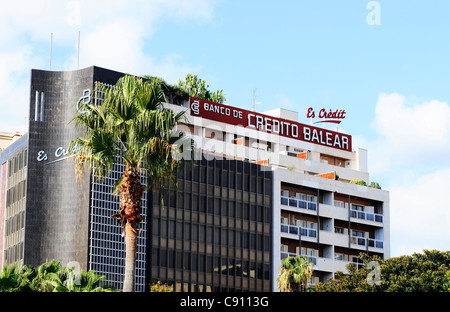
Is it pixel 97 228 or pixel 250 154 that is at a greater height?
pixel 250 154

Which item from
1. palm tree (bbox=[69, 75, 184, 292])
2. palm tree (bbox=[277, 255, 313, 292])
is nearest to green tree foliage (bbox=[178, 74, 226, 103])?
palm tree (bbox=[277, 255, 313, 292])

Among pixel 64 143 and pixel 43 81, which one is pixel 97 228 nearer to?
pixel 64 143

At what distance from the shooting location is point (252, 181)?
4505 inches

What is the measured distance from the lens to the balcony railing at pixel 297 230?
11681cm

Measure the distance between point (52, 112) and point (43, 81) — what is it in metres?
3.72

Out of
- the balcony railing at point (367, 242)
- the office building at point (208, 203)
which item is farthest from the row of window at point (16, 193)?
the balcony railing at point (367, 242)

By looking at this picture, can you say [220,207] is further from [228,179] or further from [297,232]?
[297,232]

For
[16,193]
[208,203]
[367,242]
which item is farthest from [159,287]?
[367,242]

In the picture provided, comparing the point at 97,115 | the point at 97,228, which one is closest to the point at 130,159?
the point at 97,115

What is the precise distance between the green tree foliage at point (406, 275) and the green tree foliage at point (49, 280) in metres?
44.8

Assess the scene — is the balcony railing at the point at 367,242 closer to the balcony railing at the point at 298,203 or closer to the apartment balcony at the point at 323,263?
the apartment balcony at the point at 323,263

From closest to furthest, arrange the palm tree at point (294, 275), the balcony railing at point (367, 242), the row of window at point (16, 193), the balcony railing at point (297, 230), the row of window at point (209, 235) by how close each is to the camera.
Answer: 1. the palm tree at point (294, 275)
2. the row of window at point (209, 235)
3. the row of window at point (16, 193)
4. the balcony railing at point (297, 230)
5. the balcony railing at point (367, 242)

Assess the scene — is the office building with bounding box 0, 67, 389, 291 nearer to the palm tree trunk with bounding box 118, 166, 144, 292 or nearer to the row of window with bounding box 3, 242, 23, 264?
the row of window with bounding box 3, 242, 23, 264

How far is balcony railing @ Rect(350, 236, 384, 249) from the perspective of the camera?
124 metres
